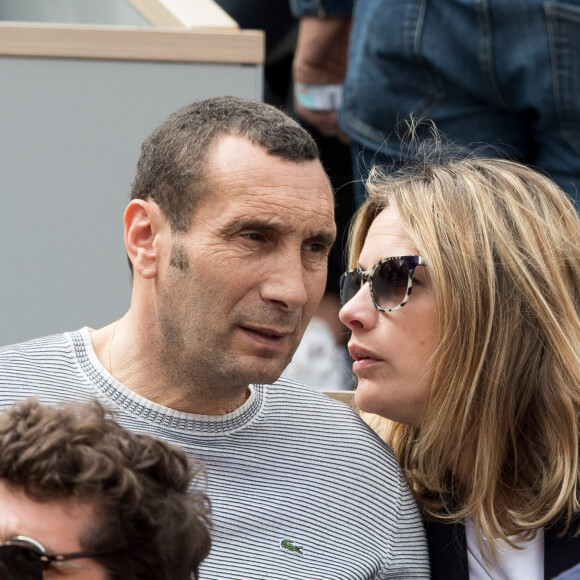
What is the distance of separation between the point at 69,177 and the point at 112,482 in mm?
1927

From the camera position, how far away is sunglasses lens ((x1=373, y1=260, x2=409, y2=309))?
2.76 metres

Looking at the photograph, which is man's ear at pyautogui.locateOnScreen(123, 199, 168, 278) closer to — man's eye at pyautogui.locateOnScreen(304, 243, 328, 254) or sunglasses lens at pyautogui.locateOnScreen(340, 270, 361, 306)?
man's eye at pyautogui.locateOnScreen(304, 243, 328, 254)

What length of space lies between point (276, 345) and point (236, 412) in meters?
0.23

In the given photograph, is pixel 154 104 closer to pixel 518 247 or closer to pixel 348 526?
pixel 518 247

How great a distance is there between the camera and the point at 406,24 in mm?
3521

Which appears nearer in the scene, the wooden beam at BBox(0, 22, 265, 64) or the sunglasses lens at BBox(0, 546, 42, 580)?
the sunglasses lens at BBox(0, 546, 42, 580)

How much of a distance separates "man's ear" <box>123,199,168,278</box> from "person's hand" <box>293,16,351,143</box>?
1983 millimetres

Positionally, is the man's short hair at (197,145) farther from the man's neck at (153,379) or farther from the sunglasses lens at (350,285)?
the sunglasses lens at (350,285)

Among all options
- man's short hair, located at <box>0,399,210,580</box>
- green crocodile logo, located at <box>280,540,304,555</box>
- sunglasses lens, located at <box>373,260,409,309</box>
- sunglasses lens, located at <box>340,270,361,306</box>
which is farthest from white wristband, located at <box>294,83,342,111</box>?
man's short hair, located at <box>0,399,210,580</box>

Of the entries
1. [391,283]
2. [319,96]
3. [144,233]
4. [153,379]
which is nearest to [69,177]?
[144,233]

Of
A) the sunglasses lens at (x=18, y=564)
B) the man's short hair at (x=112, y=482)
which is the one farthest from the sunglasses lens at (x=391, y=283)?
the sunglasses lens at (x=18, y=564)

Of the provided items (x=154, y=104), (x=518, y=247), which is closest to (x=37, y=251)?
(x=154, y=104)

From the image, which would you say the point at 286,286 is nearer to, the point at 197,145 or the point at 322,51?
the point at 197,145

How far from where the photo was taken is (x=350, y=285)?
295cm
